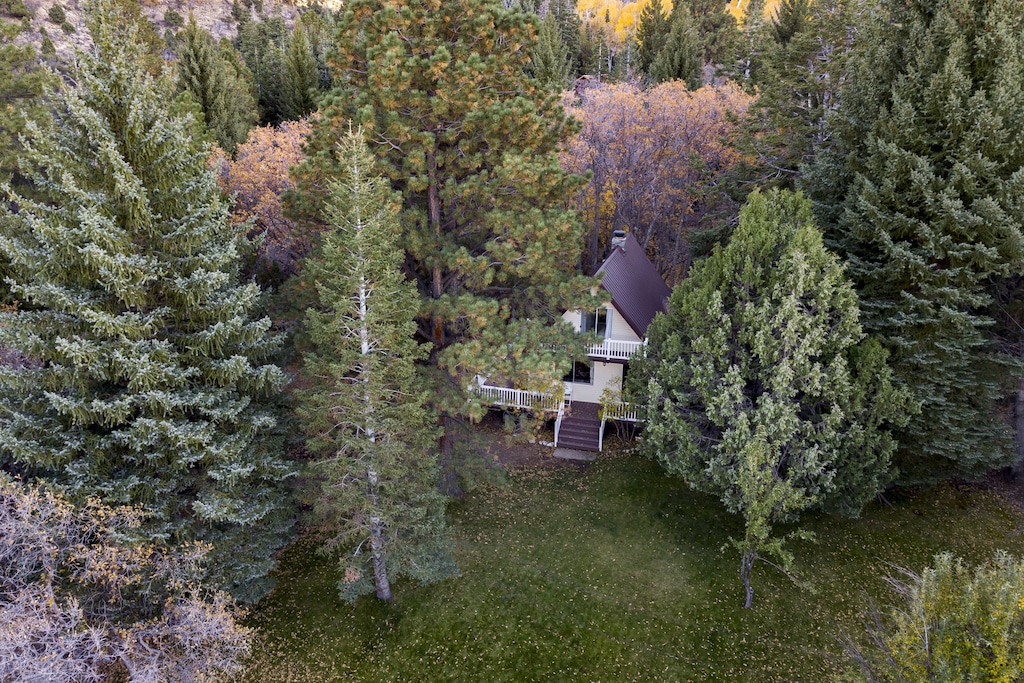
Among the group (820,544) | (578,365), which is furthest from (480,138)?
(820,544)

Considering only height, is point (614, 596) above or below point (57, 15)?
below

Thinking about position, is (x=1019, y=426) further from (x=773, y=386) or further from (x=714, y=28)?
(x=714, y=28)

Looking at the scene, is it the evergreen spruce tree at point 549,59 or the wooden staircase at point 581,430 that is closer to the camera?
the wooden staircase at point 581,430

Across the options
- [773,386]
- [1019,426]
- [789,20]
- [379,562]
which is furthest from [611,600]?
[789,20]

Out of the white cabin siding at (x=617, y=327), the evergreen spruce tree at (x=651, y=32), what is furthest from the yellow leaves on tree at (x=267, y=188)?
the evergreen spruce tree at (x=651, y=32)

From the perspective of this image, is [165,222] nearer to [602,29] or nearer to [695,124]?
[695,124]

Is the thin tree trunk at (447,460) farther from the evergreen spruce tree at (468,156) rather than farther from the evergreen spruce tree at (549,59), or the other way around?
the evergreen spruce tree at (549,59)

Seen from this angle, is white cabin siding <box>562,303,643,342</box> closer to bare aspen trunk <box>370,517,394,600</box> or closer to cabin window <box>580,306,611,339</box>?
cabin window <box>580,306,611,339</box>
